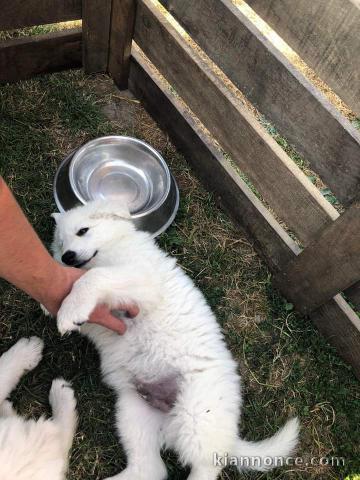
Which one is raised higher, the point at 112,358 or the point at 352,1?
the point at 352,1

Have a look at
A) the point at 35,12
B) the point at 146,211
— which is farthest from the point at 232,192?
the point at 35,12

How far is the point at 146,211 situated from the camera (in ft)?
9.11

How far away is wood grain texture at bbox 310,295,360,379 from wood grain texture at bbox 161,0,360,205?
0.73 m

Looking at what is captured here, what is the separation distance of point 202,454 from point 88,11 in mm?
2879

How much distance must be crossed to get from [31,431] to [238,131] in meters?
1.90

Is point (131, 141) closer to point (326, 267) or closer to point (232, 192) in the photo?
point (232, 192)

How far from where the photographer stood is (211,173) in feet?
10.2

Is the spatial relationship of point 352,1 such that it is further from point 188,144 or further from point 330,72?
point 188,144

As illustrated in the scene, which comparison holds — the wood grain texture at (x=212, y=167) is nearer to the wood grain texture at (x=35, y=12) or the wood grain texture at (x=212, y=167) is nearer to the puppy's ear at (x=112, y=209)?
the wood grain texture at (x=35, y=12)

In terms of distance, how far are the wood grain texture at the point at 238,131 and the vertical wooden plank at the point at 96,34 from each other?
27 cm

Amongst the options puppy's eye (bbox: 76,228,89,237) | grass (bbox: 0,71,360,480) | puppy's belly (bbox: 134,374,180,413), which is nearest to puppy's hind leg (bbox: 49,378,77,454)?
grass (bbox: 0,71,360,480)

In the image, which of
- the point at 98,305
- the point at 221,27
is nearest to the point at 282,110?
the point at 221,27

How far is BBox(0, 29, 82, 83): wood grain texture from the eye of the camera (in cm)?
314

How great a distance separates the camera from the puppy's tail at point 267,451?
2178mm
